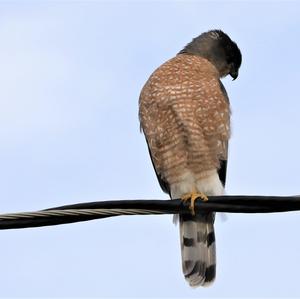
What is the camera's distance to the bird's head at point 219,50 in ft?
26.8

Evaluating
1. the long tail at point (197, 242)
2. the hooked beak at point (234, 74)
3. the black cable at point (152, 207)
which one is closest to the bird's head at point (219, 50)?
the hooked beak at point (234, 74)

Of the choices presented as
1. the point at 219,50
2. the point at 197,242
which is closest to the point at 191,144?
the point at 197,242

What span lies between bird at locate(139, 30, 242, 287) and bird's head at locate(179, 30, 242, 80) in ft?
2.88

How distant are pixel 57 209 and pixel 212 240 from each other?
2.95m

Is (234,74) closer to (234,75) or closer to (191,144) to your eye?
A: (234,75)

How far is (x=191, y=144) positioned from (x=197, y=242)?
0.81 m

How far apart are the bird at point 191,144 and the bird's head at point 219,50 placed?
34.5 inches

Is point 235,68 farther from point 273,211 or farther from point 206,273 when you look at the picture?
point 273,211

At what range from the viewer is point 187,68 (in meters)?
7.47

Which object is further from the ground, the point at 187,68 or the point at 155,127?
the point at 187,68

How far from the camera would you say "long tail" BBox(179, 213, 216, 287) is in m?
6.91

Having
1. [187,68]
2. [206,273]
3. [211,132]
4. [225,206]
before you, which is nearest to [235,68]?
[187,68]

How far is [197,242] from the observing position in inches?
275

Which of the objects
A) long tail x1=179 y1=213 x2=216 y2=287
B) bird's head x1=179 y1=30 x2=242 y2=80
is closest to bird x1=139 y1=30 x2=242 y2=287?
long tail x1=179 y1=213 x2=216 y2=287
